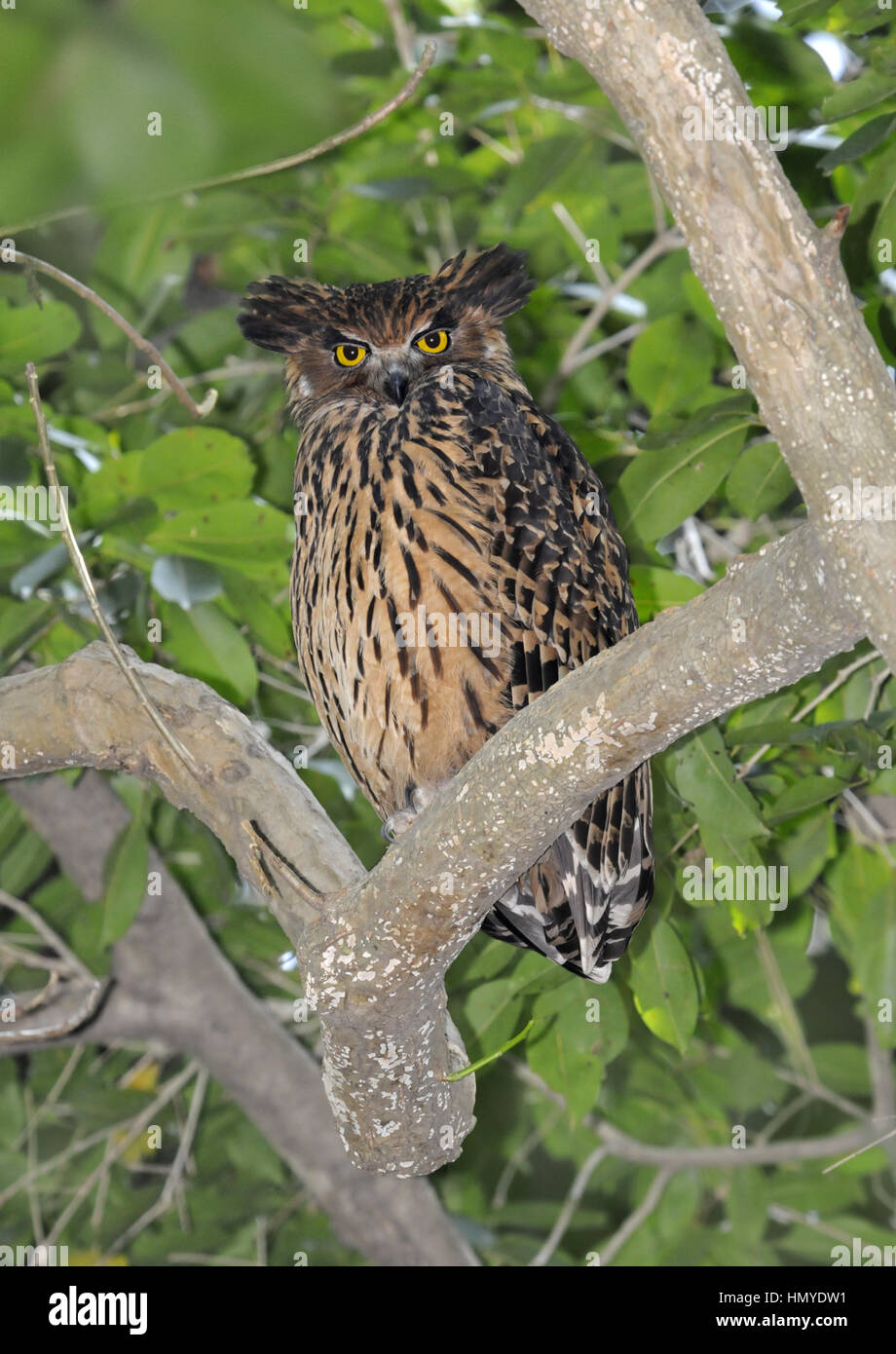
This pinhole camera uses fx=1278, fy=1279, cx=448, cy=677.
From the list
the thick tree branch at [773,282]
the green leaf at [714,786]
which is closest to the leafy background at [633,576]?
the green leaf at [714,786]

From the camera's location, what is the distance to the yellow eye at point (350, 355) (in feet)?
8.11

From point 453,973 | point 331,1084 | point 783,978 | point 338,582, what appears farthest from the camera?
point 783,978

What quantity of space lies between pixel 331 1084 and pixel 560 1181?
323 cm

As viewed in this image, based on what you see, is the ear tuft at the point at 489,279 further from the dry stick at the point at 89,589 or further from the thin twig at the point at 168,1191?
the thin twig at the point at 168,1191

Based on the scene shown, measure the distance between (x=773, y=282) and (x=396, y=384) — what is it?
3.80 ft

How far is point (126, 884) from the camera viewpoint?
2.84 m

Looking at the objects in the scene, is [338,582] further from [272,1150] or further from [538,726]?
[272,1150]

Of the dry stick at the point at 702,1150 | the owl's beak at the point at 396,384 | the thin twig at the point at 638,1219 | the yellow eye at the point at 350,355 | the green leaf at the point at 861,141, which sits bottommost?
the thin twig at the point at 638,1219

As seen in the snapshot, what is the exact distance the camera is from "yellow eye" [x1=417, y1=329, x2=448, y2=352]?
2467 mm

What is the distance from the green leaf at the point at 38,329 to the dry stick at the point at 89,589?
0.65m

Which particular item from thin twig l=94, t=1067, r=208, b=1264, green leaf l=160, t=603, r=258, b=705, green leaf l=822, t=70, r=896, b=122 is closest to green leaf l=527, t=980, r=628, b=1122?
green leaf l=160, t=603, r=258, b=705

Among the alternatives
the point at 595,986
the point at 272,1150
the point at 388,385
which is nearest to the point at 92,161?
the point at 388,385

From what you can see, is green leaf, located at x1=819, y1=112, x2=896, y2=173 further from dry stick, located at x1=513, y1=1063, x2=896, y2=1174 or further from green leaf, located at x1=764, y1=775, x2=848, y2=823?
dry stick, located at x1=513, y1=1063, x2=896, y2=1174
